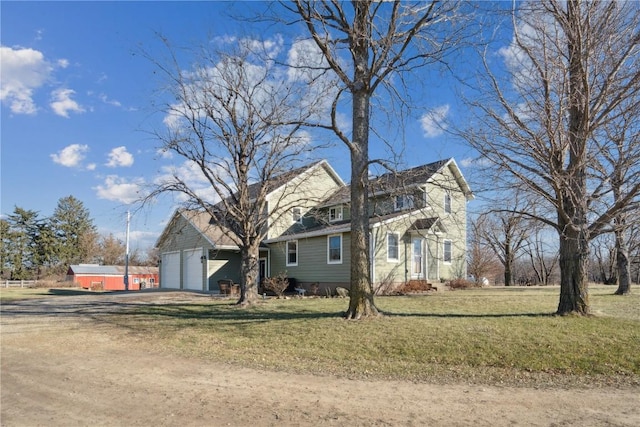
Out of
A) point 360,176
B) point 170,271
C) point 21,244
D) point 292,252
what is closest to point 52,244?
point 21,244

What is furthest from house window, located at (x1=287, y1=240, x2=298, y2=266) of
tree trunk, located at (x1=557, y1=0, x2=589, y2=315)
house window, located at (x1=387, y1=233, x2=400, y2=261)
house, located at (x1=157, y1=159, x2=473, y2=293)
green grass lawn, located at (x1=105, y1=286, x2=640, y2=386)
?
tree trunk, located at (x1=557, y1=0, x2=589, y2=315)

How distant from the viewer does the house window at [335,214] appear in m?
26.9

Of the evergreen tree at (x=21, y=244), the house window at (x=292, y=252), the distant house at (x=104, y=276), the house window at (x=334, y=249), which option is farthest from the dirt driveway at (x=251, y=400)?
the evergreen tree at (x=21, y=244)

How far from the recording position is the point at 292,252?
1027 inches

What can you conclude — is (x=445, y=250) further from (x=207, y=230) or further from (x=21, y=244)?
(x=21, y=244)

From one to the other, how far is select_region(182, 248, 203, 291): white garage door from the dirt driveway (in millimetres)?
19787

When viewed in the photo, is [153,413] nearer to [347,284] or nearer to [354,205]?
[354,205]

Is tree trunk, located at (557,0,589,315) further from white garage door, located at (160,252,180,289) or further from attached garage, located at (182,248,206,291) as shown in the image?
white garage door, located at (160,252,180,289)

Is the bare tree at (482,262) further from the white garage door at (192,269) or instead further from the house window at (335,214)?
the white garage door at (192,269)

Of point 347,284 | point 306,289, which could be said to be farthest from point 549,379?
point 306,289

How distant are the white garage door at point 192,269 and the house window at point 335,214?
872 cm

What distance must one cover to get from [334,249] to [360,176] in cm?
1159

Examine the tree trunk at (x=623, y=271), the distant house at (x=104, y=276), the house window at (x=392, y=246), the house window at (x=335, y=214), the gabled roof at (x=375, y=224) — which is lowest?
the distant house at (x=104, y=276)

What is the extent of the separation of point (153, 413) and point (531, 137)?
31.2 feet
